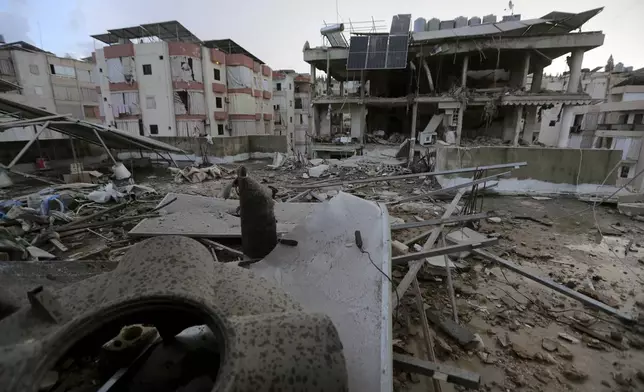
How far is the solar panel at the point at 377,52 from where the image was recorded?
20.2m

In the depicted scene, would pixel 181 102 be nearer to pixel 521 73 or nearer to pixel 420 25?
pixel 420 25

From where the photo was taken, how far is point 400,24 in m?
21.4

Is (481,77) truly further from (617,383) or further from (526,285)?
(617,383)

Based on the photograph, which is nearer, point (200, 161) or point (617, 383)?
point (617, 383)

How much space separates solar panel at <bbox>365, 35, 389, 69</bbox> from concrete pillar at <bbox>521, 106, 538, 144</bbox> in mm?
10713

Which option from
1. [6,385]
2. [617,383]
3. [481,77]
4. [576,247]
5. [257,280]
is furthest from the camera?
[481,77]

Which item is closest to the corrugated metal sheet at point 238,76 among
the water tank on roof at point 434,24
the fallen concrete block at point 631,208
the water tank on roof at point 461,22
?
the water tank on roof at point 434,24

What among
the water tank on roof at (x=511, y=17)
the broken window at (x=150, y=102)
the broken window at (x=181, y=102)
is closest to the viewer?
the water tank on roof at (x=511, y=17)

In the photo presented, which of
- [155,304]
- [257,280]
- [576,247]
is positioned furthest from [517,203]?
[155,304]

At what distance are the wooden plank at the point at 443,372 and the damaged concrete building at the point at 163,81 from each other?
31.1m

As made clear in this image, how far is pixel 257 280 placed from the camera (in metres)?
1.63

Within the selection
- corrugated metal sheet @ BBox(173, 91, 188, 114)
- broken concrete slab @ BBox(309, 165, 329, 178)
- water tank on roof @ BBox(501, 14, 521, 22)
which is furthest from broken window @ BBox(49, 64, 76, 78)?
water tank on roof @ BBox(501, 14, 521, 22)

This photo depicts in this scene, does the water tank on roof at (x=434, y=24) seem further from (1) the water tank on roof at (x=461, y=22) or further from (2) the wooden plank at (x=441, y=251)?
(2) the wooden plank at (x=441, y=251)

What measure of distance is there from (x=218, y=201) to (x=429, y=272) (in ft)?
17.7
